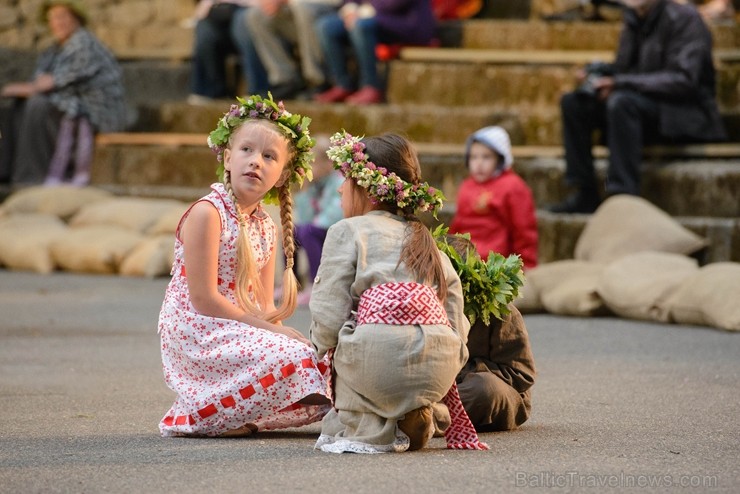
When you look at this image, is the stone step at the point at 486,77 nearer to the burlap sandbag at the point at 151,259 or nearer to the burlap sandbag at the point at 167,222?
the burlap sandbag at the point at 167,222

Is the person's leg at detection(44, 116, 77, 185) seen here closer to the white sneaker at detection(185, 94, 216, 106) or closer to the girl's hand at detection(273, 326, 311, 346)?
the white sneaker at detection(185, 94, 216, 106)

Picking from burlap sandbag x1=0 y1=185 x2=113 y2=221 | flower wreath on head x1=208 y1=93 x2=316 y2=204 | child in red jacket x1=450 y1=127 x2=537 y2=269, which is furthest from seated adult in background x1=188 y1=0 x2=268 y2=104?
flower wreath on head x1=208 y1=93 x2=316 y2=204

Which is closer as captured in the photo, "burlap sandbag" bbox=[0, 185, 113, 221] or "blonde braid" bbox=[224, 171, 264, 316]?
"blonde braid" bbox=[224, 171, 264, 316]

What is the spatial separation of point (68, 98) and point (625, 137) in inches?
204

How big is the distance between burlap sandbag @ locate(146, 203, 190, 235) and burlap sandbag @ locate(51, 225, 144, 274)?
0.11 m

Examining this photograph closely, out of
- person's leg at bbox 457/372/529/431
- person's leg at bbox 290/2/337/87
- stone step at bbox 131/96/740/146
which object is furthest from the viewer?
person's leg at bbox 290/2/337/87

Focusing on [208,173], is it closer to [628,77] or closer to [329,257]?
[628,77]

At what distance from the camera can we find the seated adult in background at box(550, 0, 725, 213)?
8.84m

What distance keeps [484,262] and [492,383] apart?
0.36 metres

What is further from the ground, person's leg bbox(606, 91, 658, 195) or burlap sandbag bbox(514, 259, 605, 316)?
person's leg bbox(606, 91, 658, 195)

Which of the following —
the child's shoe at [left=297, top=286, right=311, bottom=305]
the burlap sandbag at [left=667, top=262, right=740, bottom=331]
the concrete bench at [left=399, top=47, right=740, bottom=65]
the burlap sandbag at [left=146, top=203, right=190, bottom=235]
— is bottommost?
the child's shoe at [left=297, top=286, right=311, bottom=305]

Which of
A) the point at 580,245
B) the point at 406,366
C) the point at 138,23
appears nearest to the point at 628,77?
the point at 580,245

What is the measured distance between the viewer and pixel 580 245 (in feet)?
28.1

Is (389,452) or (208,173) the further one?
(208,173)
